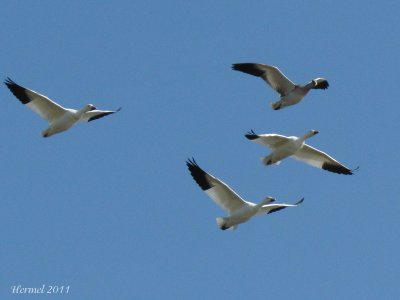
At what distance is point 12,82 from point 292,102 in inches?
238

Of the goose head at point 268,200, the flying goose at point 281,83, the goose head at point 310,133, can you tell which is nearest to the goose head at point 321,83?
the flying goose at point 281,83

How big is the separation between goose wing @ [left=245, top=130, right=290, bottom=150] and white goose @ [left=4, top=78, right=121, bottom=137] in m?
3.67

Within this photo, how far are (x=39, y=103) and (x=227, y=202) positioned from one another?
15.6 ft

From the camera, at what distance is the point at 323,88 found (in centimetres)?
2330

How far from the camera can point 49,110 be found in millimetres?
22047

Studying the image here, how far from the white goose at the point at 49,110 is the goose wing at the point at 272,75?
3729 millimetres

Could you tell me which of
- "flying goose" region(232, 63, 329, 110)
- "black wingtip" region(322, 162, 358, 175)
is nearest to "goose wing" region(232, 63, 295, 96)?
"flying goose" region(232, 63, 329, 110)

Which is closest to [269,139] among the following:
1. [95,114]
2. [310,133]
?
[310,133]

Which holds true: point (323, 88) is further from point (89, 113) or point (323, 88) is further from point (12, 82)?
point (12, 82)

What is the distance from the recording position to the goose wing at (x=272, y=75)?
22734 millimetres

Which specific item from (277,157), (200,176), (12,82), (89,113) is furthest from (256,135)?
(12,82)

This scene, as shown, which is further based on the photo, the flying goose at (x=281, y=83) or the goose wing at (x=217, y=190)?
the flying goose at (x=281, y=83)

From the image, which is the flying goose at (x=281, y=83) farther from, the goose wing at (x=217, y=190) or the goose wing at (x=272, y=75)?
the goose wing at (x=217, y=190)

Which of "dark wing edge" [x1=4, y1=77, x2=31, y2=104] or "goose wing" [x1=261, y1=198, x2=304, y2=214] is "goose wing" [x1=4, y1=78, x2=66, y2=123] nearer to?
"dark wing edge" [x1=4, y1=77, x2=31, y2=104]
